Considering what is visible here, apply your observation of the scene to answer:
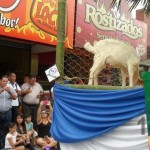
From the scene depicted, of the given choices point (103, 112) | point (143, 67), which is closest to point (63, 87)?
point (103, 112)

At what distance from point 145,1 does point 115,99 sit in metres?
1.02

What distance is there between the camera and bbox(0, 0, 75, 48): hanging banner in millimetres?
5566

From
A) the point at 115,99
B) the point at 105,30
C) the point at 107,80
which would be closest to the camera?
the point at 115,99

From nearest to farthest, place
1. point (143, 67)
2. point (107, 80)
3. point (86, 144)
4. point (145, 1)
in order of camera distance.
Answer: point (86, 144) < point (145, 1) < point (143, 67) < point (107, 80)

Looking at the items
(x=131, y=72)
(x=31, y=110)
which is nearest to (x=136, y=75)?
(x=131, y=72)

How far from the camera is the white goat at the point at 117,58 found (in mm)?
2535

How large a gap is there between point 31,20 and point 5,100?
5.15ft

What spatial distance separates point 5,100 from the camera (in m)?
5.20

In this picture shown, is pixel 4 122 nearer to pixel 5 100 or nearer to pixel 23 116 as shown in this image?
pixel 5 100

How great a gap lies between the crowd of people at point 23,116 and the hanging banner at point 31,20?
29.0 inches

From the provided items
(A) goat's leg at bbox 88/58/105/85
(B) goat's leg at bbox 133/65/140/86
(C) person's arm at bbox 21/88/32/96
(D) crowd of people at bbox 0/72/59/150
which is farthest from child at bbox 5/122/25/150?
(B) goat's leg at bbox 133/65/140/86

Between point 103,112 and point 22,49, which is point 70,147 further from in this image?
point 22,49

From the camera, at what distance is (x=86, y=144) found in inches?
96.7

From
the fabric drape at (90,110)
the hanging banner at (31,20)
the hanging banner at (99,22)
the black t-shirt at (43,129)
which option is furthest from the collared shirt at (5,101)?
the fabric drape at (90,110)
